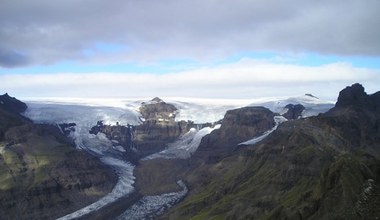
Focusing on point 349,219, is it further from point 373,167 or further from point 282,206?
point 282,206

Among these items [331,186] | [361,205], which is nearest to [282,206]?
[331,186]

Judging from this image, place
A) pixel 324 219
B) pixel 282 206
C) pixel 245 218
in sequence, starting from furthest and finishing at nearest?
1. pixel 245 218
2. pixel 282 206
3. pixel 324 219

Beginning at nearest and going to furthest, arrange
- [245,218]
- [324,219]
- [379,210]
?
[379,210], [324,219], [245,218]

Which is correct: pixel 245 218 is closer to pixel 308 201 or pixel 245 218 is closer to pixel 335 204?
pixel 308 201

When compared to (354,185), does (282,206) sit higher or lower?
lower

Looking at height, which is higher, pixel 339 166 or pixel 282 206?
pixel 339 166

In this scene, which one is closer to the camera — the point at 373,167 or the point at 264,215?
the point at 373,167

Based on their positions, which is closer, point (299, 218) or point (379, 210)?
point (379, 210)

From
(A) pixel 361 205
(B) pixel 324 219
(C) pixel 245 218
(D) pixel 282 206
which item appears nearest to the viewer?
(A) pixel 361 205

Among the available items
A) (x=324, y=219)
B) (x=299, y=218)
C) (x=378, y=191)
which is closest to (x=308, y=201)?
(x=299, y=218)
